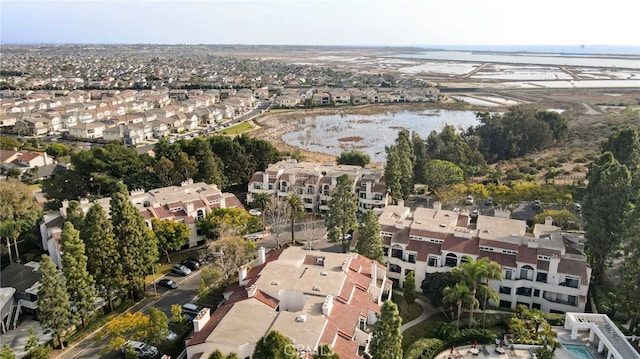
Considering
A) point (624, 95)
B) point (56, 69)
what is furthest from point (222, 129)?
point (56, 69)

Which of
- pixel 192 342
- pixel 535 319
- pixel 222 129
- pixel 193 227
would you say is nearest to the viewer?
pixel 192 342

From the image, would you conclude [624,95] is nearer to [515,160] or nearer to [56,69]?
[515,160]

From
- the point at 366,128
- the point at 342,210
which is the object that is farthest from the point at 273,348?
the point at 366,128

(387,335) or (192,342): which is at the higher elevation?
(387,335)

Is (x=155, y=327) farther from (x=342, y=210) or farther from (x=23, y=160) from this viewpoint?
(x=23, y=160)

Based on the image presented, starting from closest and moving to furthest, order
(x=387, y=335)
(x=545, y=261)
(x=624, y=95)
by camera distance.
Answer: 1. (x=387, y=335)
2. (x=545, y=261)
3. (x=624, y=95)

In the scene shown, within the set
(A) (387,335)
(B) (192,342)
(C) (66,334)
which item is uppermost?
(A) (387,335)

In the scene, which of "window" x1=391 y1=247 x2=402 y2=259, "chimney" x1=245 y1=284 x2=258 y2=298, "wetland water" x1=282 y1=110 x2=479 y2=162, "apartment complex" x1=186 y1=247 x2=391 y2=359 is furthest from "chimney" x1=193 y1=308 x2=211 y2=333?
"wetland water" x1=282 y1=110 x2=479 y2=162
